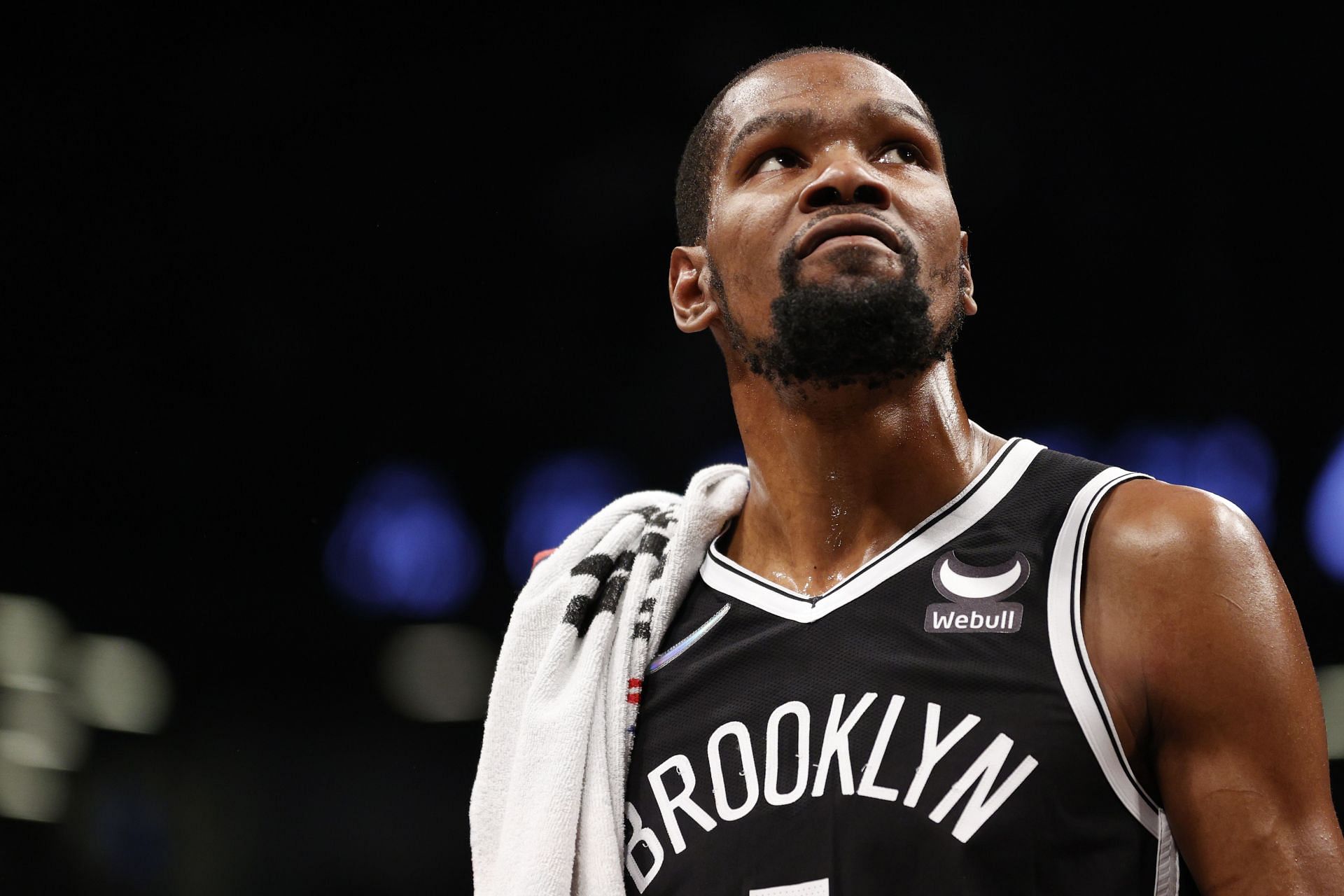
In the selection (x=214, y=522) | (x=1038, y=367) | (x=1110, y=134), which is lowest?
(x=214, y=522)

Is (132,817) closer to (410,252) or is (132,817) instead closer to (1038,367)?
(410,252)

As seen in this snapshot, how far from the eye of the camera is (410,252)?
2943mm

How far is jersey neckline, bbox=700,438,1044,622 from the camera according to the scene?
116 centimetres

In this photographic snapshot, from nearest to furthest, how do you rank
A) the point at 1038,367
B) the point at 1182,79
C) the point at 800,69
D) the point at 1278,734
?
the point at 1278,734, the point at 800,69, the point at 1182,79, the point at 1038,367

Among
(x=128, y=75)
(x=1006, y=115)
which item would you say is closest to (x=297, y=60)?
(x=128, y=75)

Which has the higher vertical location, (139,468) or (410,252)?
(410,252)

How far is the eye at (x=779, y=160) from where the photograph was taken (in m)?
1.29

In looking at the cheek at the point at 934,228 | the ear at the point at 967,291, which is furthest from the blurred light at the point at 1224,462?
the cheek at the point at 934,228

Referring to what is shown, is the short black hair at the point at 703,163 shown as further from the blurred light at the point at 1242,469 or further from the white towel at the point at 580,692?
the blurred light at the point at 1242,469

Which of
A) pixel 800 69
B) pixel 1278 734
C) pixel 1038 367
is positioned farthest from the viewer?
pixel 1038 367

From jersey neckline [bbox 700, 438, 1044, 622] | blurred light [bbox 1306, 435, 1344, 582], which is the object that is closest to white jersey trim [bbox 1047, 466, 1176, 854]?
jersey neckline [bbox 700, 438, 1044, 622]

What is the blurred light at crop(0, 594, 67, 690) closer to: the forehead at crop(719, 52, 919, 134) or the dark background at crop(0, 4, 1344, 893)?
the dark background at crop(0, 4, 1344, 893)

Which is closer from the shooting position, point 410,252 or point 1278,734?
point 1278,734

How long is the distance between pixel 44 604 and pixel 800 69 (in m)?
2.26
